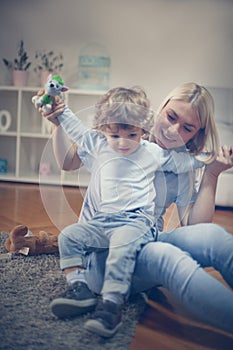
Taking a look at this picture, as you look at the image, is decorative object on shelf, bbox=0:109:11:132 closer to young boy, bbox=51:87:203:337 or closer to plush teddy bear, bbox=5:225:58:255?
Answer: plush teddy bear, bbox=5:225:58:255

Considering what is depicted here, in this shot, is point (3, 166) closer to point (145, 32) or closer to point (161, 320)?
point (145, 32)

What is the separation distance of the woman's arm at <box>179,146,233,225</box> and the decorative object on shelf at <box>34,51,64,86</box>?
127 cm

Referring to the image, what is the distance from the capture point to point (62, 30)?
1.41m

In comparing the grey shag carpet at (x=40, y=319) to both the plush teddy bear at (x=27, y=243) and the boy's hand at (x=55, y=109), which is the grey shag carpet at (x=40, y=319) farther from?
the boy's hand at (x=55, y=109)

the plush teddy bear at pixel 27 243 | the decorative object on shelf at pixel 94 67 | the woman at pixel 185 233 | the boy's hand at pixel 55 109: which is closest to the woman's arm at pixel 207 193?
the woman at pixel 185 233

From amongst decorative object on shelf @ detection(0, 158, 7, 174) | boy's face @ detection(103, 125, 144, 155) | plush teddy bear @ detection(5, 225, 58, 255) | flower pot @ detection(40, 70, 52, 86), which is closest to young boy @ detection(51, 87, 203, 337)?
boy's face @ detection(103, 125, 144, 155)

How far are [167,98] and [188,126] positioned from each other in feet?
0.18

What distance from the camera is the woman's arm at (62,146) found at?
2.46ft

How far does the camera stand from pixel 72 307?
0.73m

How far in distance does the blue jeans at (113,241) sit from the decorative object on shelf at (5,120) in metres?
1.13

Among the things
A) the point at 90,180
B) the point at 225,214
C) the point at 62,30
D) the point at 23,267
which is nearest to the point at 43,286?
the point at 23,267

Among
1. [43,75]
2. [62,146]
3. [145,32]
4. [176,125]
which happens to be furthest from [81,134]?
[43,75]

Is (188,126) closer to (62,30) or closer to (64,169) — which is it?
(64,169)

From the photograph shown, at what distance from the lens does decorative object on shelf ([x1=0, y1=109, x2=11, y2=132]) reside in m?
1.81
